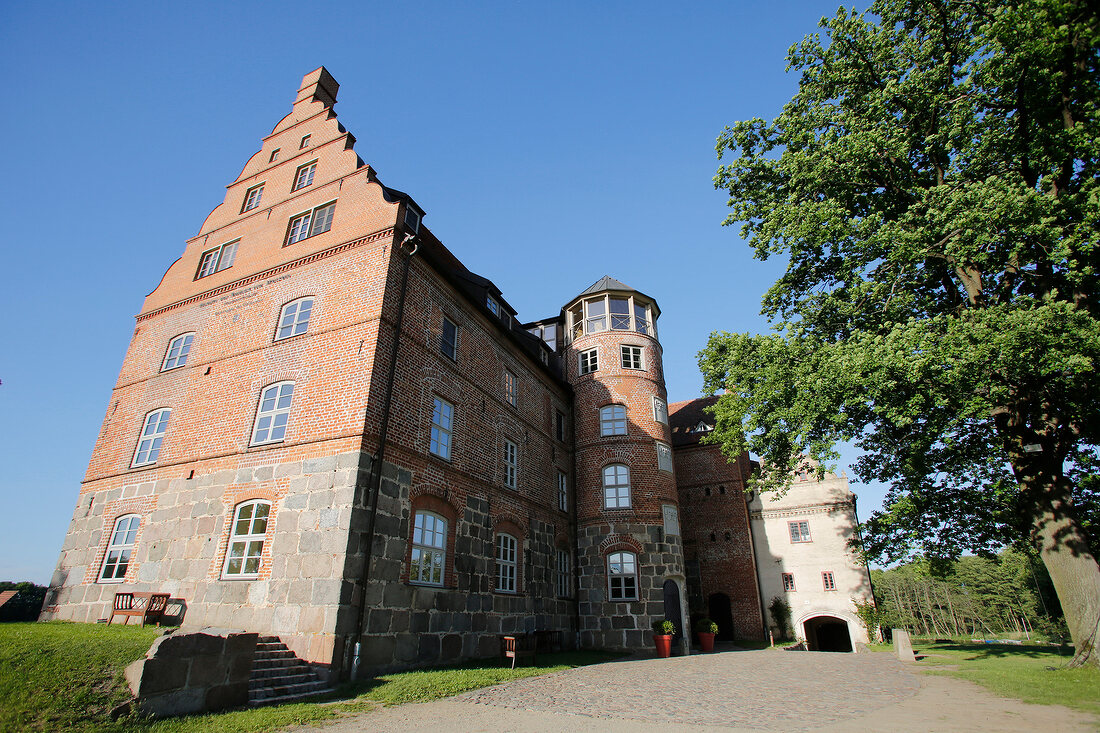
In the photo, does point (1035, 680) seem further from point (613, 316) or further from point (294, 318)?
point (294, 318)

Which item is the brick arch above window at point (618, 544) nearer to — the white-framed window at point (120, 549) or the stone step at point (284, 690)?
the stone step at point (284, 690)

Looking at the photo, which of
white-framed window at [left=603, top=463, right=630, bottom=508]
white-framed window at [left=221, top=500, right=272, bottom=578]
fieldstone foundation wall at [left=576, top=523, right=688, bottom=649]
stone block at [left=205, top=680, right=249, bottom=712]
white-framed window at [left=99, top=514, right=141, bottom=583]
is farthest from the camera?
white-framed window at [left=603, top=463, right=630, bottom=508]

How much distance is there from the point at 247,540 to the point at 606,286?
17.1m

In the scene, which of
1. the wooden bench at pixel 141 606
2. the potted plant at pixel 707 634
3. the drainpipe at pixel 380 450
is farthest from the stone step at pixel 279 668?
the potted plant at pixel 707 634

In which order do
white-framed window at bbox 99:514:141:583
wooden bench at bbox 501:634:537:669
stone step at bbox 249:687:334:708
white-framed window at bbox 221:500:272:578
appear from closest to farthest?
stone step at bbox 249:687:334:708
white-framed window at bbox 221:500:272:578
wooden bench at bbox 501:634:537:669
white-framed window at bbox 99:514:141:583

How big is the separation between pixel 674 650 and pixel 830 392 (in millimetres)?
12450

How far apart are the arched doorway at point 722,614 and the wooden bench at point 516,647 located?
16.2 m

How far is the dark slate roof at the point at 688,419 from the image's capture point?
98.1 feet

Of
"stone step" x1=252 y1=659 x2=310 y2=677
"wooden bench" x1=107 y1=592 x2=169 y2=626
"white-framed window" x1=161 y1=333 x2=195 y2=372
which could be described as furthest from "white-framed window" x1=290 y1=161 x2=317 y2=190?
"stone step" x1=252 y1=659 x2=310 y2=677

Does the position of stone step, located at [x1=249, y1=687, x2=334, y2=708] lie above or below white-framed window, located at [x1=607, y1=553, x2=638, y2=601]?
below

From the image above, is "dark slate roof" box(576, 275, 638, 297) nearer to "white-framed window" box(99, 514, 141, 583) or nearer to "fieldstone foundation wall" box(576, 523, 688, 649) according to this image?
"fieldstone foundation wall" box(576, 523, 688, 649)

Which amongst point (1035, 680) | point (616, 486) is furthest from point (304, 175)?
point (1035, 680)

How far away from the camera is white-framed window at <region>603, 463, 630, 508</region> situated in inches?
826

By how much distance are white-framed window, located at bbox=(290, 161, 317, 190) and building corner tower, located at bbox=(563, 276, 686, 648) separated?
1185 cm
